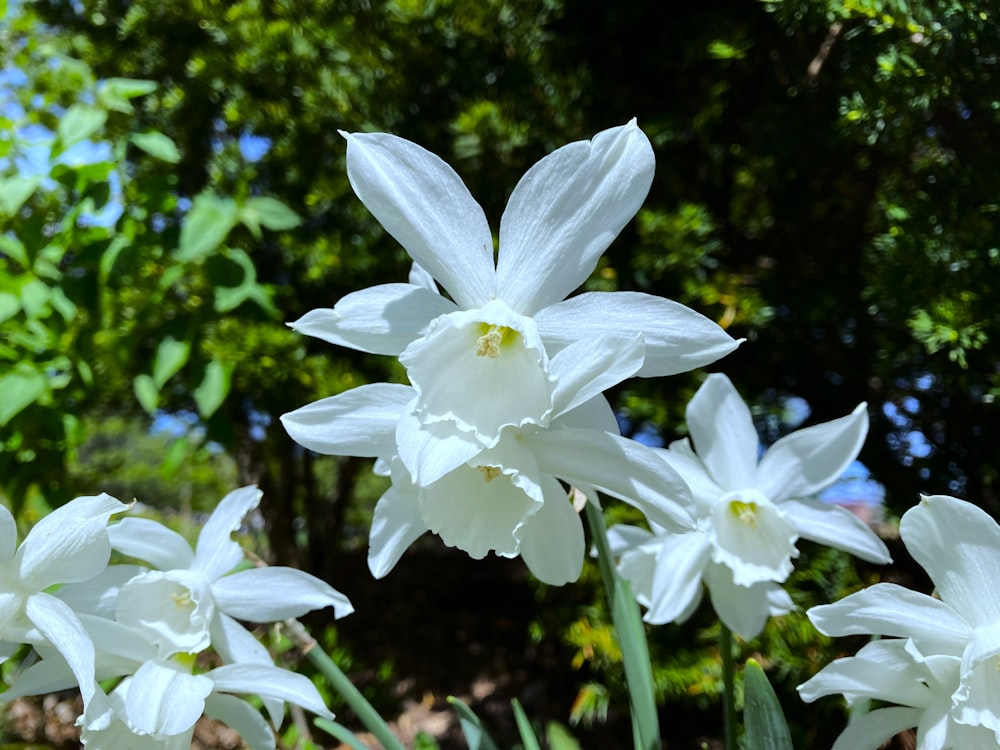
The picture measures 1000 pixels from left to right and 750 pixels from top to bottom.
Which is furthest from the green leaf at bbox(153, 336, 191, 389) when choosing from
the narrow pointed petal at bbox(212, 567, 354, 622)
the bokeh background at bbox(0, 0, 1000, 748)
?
the narrow pointed petal at bbox(212, 567, 354, 622)

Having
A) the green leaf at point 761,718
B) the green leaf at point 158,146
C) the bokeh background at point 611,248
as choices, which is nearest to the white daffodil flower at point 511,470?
the green leaf at point 761,718

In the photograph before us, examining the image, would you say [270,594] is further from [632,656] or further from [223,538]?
[632,656]

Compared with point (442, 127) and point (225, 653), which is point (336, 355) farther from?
point (225, 653)

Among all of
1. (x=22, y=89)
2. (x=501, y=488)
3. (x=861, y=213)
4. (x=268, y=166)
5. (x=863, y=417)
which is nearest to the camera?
(x=501, y=488)

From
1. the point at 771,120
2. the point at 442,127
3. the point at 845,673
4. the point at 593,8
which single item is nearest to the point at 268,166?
the point at 442,127

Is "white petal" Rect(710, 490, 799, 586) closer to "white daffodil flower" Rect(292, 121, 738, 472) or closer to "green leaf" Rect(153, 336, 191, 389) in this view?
"white daffodil flower" Rect(292, 121, 738, 472)

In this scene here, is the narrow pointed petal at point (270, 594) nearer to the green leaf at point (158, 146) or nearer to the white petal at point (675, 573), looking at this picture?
the white petal at point (675, 573)

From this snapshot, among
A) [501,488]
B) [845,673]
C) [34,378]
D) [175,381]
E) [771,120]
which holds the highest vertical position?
[771,120]
